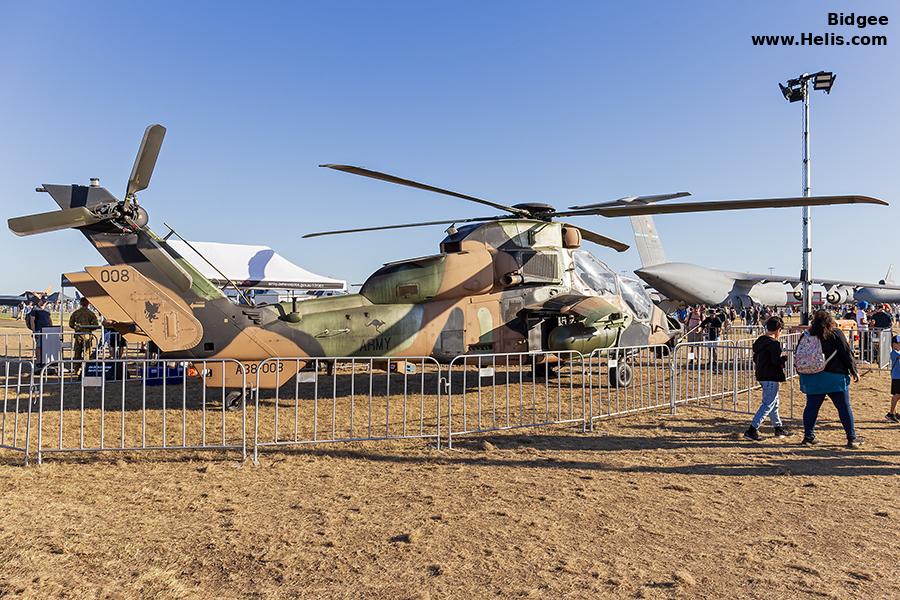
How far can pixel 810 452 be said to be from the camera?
6.99 meters

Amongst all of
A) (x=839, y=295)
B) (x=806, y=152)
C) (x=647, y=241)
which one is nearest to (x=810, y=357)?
(x=806, y=152)

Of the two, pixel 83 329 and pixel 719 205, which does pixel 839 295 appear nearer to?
pixel 719 205

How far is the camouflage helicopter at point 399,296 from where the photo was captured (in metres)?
8.48

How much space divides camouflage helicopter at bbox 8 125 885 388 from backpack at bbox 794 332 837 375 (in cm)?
183

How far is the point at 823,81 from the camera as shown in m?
19.2

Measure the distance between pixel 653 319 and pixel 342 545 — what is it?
415 inches

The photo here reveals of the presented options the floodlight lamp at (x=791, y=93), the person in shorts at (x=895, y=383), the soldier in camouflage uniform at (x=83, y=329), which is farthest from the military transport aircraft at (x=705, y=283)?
the soldier in camouflage uniform at (x=83, y=329)

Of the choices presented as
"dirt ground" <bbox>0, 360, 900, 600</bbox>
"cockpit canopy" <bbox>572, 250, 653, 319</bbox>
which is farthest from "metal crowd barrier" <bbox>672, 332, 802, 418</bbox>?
"dirt ground" <bbox>0, 360, 900, 600</bbox>

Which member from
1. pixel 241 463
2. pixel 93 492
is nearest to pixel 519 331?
pixel 241 463

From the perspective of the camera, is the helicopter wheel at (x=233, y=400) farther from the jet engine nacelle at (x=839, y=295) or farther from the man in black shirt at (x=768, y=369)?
the jet engine nacelle at (x=839, y=295)

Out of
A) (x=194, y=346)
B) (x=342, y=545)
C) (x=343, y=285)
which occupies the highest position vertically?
(x=343, y=285)

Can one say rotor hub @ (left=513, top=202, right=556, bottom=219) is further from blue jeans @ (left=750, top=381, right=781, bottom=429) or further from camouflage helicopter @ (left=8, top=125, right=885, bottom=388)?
blue jeans @ (left=750, top=381, right=781, bottom=429)

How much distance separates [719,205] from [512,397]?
16.7 feet

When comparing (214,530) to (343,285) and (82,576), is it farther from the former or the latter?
(343,285)
